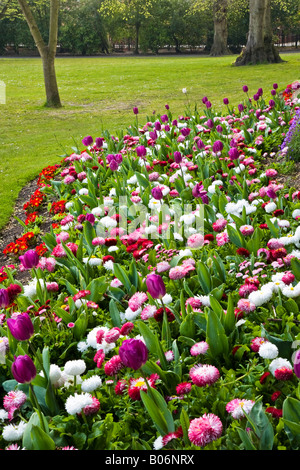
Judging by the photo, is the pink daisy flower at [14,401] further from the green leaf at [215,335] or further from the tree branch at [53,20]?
the tree branch at [53,20]

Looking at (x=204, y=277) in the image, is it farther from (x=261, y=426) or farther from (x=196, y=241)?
(x=261, y=426)

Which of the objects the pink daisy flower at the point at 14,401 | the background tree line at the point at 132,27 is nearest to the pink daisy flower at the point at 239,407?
the pink daisy flower at the point at 14,401

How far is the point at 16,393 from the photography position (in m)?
2.06

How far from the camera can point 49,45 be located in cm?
1182

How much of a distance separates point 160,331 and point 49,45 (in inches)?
434

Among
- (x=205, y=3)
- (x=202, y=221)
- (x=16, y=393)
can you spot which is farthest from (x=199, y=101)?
(x=205, y=3)

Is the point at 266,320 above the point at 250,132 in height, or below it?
below

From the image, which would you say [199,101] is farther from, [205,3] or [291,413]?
[205,3]

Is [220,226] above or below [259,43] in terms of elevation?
below

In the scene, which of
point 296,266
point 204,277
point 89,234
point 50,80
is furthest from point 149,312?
point 50,80

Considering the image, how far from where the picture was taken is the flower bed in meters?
1.77

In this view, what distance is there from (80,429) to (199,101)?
1087 cm

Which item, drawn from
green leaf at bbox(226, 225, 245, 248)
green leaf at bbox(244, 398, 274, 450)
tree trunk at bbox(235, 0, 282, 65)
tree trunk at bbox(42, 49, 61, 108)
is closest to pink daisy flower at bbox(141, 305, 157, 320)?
green leaf at bbox(244, 398, 274, 450)

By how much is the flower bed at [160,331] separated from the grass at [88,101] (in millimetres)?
2455
